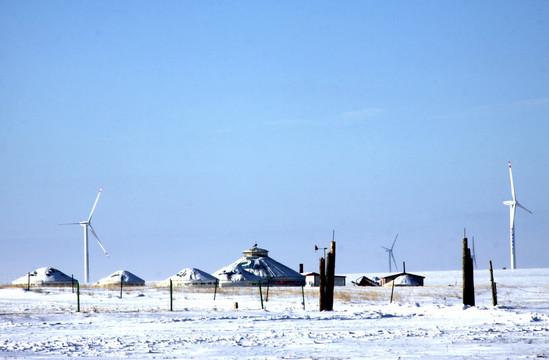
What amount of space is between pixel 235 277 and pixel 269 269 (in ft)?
17.5

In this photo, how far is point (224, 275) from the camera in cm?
8956

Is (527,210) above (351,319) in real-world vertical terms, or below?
above

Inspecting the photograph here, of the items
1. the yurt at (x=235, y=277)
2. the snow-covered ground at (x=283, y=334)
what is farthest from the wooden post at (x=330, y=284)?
the yurt at (x=235, y=277)

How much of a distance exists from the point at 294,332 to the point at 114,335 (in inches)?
215

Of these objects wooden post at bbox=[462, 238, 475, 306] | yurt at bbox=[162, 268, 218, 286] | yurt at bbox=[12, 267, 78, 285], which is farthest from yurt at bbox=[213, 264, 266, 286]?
wooden post at bbox=[462, 238, 475, 306]

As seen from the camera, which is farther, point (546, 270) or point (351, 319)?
point (546, 270)

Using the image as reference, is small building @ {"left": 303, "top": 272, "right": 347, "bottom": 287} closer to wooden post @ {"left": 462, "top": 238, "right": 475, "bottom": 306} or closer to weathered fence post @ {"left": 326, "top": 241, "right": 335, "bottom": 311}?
wooden post @ {"left": 462, "top": 238, "right": 475, "bottom": 306}

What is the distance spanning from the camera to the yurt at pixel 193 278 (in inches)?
3462

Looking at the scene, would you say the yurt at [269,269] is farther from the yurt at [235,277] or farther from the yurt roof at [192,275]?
the yurt roof at [192,275]

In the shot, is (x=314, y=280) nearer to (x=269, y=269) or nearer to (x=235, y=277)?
(x=269, y=269)

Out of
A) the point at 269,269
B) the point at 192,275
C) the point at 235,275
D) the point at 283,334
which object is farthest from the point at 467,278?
the point at 269,269

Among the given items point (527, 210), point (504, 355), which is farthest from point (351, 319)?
point (527, 210)

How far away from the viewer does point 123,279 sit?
99.4 metres

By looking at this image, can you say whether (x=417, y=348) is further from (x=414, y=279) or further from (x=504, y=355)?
(x=414, y=279)
